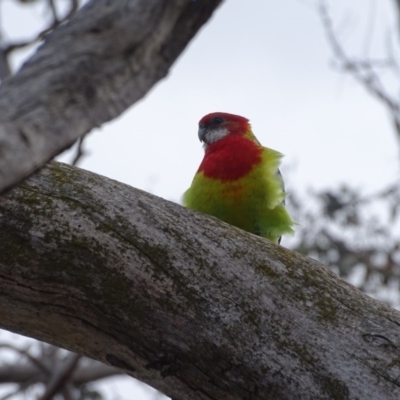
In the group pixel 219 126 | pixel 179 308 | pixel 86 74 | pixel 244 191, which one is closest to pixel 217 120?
pixel 219 126

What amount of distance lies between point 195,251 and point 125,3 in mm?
1451

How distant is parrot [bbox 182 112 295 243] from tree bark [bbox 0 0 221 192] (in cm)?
274

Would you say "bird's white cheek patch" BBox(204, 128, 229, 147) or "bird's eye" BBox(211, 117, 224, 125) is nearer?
"bird's white cheek patch" BBox(204, 128, 229, 147)

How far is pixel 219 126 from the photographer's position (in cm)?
564

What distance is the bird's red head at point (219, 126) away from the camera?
555 centimetres

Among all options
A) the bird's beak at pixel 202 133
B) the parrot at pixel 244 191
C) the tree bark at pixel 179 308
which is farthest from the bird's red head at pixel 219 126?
the tree bark at pixel 179 308

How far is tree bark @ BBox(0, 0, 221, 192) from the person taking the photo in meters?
1.60

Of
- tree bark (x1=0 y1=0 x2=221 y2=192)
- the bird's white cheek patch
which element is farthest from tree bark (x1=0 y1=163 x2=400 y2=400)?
the bird's white cheek patch

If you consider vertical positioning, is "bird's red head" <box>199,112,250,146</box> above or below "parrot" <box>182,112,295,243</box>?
above

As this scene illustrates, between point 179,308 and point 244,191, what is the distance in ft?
5.56

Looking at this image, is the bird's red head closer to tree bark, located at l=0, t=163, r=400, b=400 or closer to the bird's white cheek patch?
the bird's white cheek patch

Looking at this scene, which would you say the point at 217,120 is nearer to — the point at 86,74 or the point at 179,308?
the point at 179,308

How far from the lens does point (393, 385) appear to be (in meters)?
2.86

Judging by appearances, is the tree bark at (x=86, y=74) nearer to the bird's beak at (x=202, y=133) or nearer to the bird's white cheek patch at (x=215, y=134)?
the bird's white cheek patch at (x=215, y=134)
